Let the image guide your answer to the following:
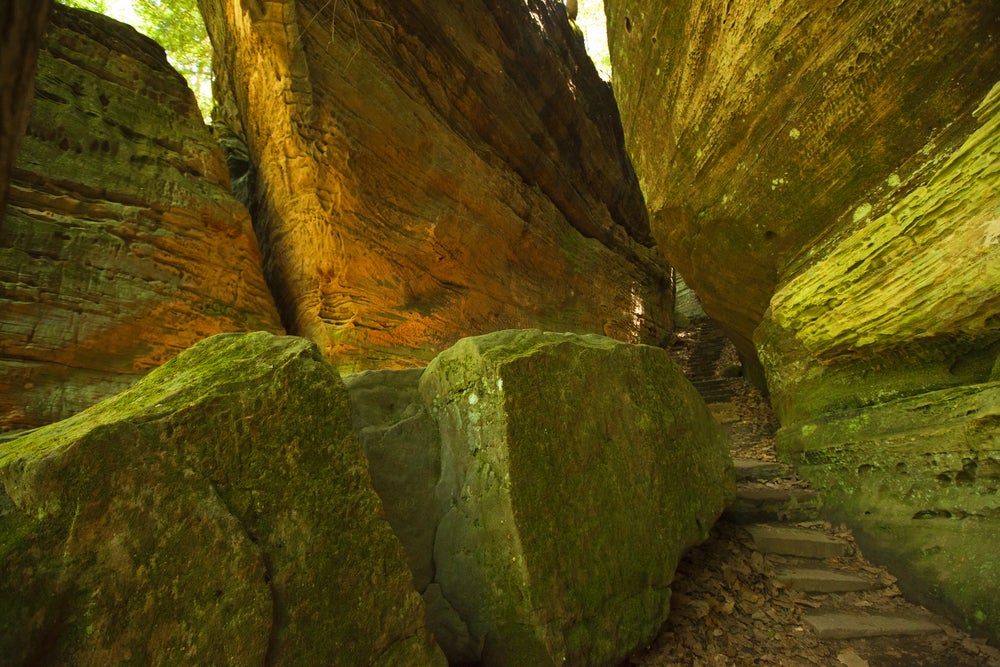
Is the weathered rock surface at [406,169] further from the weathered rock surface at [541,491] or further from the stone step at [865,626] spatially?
the stone step at [865,626]

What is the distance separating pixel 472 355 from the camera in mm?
3057

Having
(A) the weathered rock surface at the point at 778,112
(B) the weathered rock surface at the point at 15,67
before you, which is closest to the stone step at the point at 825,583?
(A) the weathered rock surface at the point at 778,112

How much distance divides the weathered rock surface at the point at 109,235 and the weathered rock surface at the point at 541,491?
4.10 m

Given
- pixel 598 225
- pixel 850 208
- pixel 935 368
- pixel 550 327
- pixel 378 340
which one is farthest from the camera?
pixel 598 225

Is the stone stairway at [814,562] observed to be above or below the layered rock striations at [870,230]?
below

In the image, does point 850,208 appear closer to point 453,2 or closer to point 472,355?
point 472,355

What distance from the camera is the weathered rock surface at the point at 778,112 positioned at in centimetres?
373

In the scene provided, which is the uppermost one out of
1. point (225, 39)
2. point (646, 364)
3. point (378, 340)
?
point (225, 39)

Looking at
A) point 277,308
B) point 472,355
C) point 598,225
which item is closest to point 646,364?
point 472,355

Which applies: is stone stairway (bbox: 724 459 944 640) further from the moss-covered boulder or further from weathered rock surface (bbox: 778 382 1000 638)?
the moss-covered boulder

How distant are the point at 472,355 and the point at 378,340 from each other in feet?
14.3

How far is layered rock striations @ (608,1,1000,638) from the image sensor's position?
3.25m

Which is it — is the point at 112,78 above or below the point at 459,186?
above

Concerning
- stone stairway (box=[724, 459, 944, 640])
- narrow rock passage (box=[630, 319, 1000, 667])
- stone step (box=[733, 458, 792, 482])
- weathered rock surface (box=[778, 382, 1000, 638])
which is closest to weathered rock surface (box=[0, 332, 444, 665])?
narrow rock passage (box=[630, 319, 1000, 667])
